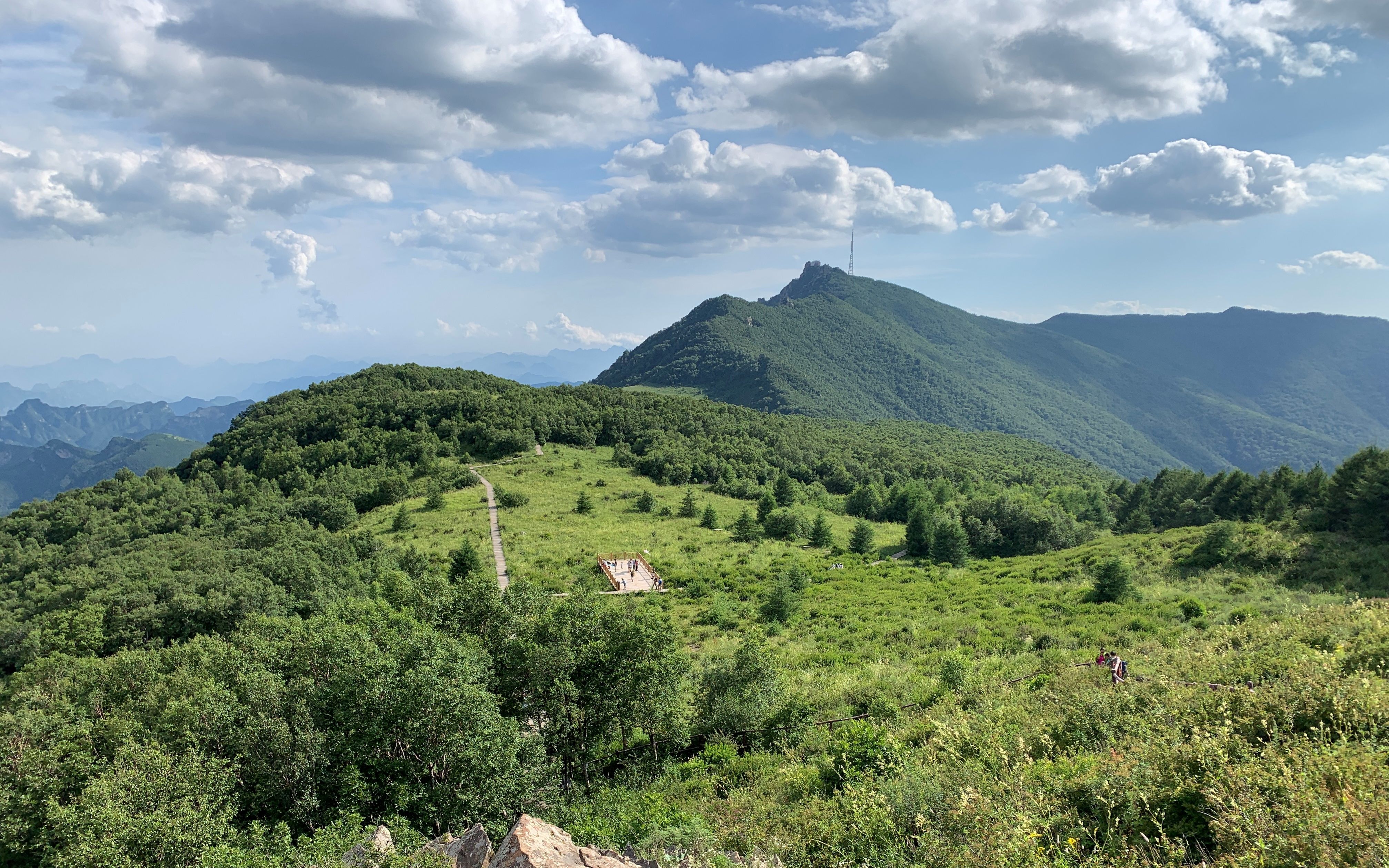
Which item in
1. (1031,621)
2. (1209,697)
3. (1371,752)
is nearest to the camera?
(1371,752)

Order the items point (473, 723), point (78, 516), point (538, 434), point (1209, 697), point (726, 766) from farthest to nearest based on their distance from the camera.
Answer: point (538, 434) < point (78, 516) < point (726, 766) < point (473, 723) < point (1209, 697)

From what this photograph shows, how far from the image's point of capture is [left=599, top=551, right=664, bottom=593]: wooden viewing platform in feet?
136

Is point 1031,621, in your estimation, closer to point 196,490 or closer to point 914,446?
point 196,490

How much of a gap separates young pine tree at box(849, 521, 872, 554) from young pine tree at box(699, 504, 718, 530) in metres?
13.5

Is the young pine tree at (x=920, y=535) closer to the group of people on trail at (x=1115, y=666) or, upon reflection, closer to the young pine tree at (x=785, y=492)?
the young pine tree at (x=785, y=492)

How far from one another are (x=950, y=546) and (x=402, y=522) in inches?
1930

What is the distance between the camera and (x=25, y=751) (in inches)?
723

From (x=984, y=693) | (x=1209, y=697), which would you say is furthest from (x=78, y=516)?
(x=1209, y=697)

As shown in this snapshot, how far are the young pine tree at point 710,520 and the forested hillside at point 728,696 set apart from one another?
26.0ft

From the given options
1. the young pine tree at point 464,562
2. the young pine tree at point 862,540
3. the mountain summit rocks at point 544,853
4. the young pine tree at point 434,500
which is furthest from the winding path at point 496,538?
the young pine tree at point 862,540

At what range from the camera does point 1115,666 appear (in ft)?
51.1

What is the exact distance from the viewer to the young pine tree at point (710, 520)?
6034cm

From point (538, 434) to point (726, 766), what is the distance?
81289 mm

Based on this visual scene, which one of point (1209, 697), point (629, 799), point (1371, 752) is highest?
point (1371, 752)
